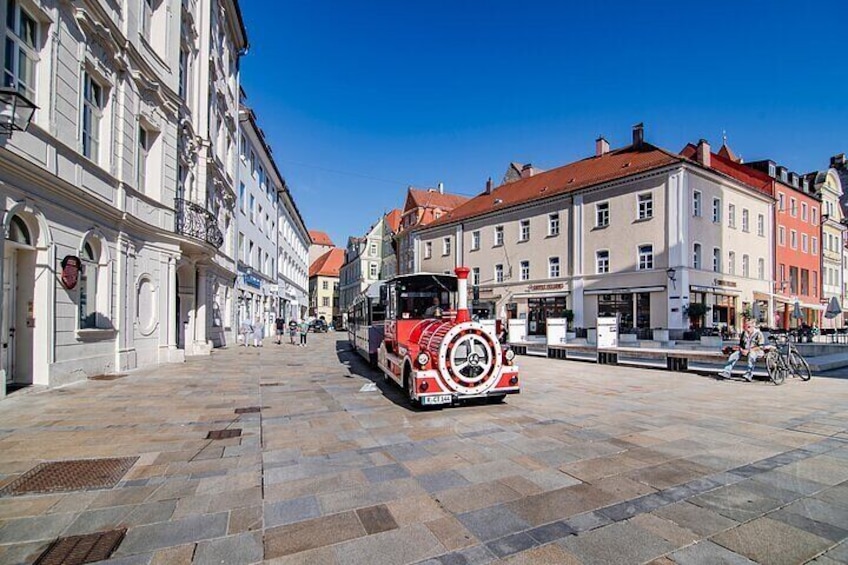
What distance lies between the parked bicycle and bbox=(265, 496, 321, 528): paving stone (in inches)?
507

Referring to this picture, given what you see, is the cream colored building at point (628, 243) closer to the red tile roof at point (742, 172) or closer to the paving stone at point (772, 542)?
the red tile roof at point (742, 172)

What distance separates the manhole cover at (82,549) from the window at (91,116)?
33.9 feet

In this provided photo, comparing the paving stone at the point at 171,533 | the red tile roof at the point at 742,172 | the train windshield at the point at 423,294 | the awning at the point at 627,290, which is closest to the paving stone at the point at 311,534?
the paving stone at the point at 171,533

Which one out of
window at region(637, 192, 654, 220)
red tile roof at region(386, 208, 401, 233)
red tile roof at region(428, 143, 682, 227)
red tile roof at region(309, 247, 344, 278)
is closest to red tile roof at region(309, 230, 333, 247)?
red tile roof at region(309, 247, 344, 278)

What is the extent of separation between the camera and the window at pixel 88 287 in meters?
11.1

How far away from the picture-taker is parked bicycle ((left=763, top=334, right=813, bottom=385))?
1239 centimetres

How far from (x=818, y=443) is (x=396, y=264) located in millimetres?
53185

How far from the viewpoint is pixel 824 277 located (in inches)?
1745

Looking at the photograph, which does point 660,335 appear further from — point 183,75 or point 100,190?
point 100,190

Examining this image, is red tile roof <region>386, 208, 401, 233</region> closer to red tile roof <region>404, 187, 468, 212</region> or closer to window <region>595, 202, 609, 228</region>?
red tile roof <region>404, 187, 468, 212</region>

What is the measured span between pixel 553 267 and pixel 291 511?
32.7 m

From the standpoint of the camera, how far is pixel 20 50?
8.91 meters

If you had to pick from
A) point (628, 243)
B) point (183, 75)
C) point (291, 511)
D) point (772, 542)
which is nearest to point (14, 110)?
point (291, 511)

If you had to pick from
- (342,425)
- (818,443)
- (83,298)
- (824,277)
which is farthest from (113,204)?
(824,277)
